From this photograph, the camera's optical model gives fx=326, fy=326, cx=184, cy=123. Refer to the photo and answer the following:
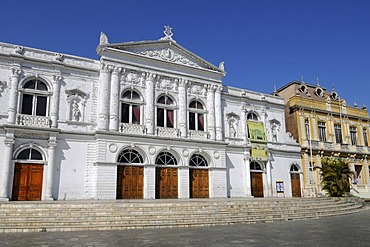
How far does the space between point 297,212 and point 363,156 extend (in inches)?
816

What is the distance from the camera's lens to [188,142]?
80.2 feet

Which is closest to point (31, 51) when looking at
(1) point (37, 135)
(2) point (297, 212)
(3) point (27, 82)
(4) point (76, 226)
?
(3) point (27, 82)

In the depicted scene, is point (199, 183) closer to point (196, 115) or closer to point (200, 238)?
point (196, 115)

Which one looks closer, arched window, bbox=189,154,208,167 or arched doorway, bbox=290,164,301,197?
arched window, bbox=189,154,208,167

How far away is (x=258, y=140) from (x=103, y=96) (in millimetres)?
13895

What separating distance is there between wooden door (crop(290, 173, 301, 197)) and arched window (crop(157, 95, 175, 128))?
12.8 meters

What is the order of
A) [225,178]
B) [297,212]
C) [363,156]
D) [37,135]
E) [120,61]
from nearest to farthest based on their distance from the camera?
[297,212], [37,135], [120,61], [225,178], [363,156]

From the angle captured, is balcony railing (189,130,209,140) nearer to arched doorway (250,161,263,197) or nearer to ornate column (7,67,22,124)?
arched doorway (250,161,263,197)

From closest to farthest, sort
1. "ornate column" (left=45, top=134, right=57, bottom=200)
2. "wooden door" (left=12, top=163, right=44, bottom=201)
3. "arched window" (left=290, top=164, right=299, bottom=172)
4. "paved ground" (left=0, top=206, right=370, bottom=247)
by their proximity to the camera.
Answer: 1. "paved ground" (left=0, top=206, right=370, bottom=247)
2. "wooden door" (left=12, top=163, right=44, bottom=201)
3. "ornate column" (left=45, top=134, right=57, bottom=200)
4. "arched window" (left=290, top=164, right=299, bottom=172)

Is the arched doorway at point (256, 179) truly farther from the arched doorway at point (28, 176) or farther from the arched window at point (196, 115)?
the arched doorway at point (28, 176)

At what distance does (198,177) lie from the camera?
2475 centimetres

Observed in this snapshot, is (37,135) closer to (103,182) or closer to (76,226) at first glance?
(103,182)

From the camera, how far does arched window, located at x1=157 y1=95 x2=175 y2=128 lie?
24.4 metres

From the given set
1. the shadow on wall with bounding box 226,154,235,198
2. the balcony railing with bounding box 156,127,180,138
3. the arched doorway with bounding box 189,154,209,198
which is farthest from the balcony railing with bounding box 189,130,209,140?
the shadow on wall with bounding box 226,154,235,198
